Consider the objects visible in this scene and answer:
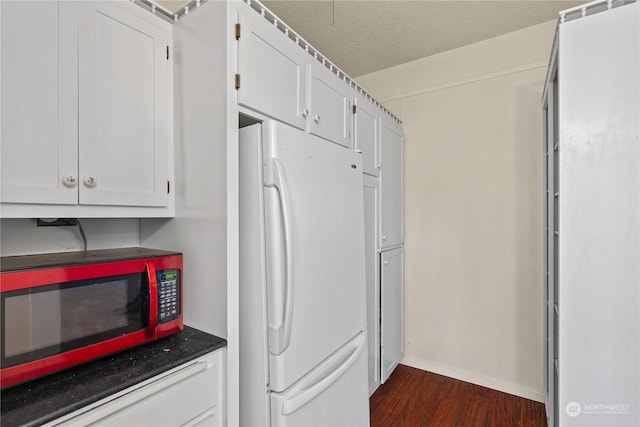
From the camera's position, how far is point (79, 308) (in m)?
1.03

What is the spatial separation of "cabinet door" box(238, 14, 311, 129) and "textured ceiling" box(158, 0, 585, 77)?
0.74 metres

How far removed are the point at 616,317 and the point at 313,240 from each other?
47.4 inches

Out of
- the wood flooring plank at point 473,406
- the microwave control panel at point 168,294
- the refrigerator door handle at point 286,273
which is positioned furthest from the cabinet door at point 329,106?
the wood flooring plank at point 473,406

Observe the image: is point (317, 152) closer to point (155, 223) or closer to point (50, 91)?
point (155, 223)

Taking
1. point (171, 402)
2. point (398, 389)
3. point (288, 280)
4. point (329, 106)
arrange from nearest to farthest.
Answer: point (171, 402) → point (288, 280) → point (329, 106) → point (398, 389)

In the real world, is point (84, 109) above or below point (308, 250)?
above

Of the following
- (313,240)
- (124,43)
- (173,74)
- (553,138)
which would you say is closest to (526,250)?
(553,138)

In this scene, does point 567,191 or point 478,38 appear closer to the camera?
point 567,191

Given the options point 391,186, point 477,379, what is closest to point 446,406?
point 477,379

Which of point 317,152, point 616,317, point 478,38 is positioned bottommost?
point 616,317

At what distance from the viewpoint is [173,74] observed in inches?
55.5

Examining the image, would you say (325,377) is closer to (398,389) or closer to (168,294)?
(168,294)

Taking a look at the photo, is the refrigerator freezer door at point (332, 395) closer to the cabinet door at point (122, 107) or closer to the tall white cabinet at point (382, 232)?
the tall white cabinet at point (382, 232)

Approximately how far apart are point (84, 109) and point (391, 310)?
7.49 ft
